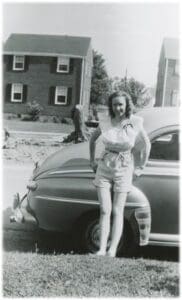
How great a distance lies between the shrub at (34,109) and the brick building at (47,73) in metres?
0.04

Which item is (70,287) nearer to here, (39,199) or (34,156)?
(39,199)

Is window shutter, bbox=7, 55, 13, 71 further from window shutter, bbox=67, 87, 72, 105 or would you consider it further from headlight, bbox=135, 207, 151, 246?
headlight, bbox=135, 207, 151, 246

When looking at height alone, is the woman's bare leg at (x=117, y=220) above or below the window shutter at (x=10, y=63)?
below

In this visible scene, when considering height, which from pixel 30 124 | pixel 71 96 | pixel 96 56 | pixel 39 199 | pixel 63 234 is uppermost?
pixel 96 56

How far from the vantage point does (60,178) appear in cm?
422

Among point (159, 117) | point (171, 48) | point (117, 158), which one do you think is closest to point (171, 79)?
point (171, 48)

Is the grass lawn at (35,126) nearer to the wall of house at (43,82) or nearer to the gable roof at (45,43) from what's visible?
the wall of house at (43,82)

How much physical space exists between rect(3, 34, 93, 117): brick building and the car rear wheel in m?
1.15

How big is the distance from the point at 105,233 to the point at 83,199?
1.30ft

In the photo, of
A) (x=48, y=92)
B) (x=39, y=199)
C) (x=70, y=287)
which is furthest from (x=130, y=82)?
(x=70, y=287)

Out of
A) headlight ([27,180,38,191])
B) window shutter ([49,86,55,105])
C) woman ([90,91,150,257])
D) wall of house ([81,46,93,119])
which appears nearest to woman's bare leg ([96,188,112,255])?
woman ([90,91,150,257])

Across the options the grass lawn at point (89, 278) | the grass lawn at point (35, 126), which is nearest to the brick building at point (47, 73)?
the grass lawn at point (35, 126)

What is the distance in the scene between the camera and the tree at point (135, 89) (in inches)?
165

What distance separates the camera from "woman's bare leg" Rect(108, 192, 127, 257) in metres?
3.99
